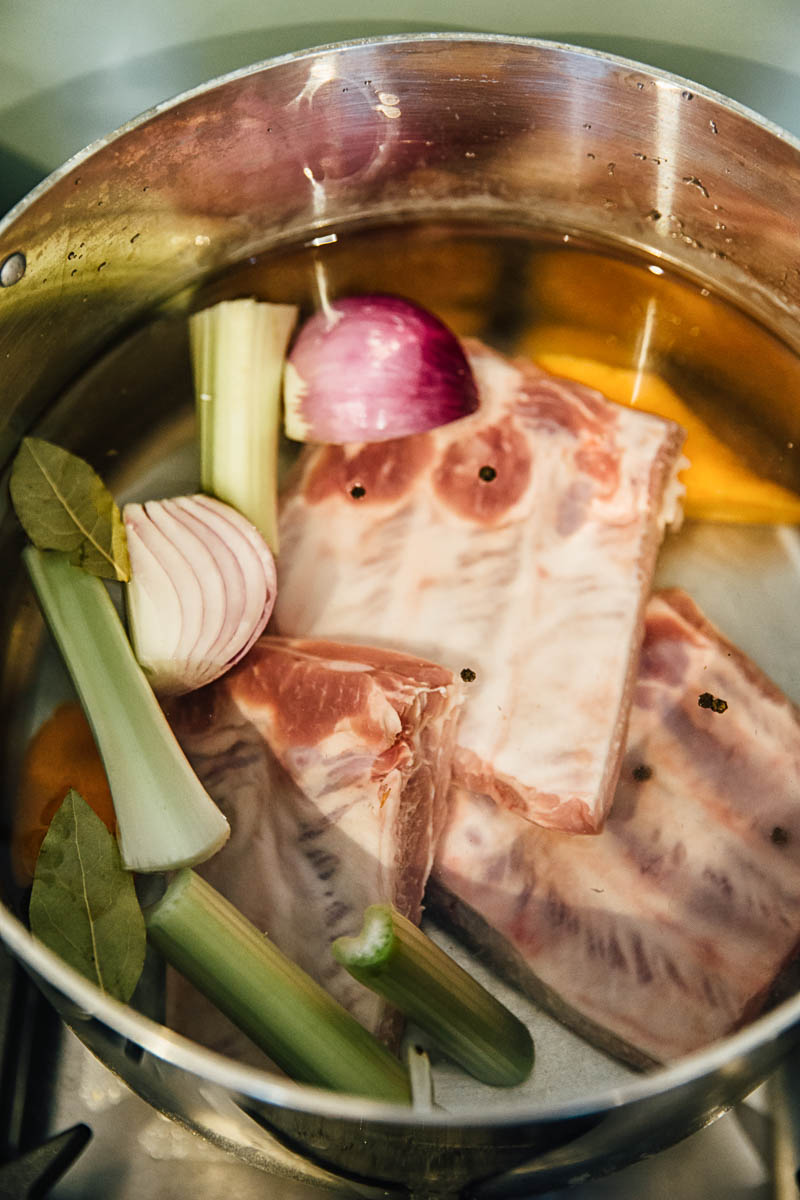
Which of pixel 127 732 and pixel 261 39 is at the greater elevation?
pixel 261 39

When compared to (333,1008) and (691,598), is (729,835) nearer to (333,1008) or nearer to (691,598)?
(691,598)

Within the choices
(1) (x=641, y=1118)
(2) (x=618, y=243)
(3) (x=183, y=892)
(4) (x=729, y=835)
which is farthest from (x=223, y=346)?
(1) (x=641, y=1118)

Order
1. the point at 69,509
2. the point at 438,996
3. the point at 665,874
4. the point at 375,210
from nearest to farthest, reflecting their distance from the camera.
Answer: the point at 438,996, the point at 665,874, the point at 69,509, the point at 375,210

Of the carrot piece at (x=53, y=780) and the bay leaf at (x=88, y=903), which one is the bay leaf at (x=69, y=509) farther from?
the bay leaf at (x=88, y=903)

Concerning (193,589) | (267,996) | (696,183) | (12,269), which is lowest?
(267,996)

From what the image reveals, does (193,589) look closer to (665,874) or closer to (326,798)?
(326,798)

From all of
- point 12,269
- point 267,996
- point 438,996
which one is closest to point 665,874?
point 438,996

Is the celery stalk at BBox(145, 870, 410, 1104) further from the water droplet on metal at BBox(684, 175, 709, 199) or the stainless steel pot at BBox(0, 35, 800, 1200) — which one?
the water droplet on metal at BBox(684, 175, 709, 199)

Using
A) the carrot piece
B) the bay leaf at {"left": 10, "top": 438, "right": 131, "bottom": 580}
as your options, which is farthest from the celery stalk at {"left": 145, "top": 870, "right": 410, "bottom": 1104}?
the bay leaf at {"left": 10, "top": 438, "right": 131, "bottom": 580}

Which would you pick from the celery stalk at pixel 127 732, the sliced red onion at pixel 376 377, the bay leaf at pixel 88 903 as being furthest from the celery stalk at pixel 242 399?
the bay leaf at pixel 88 903
